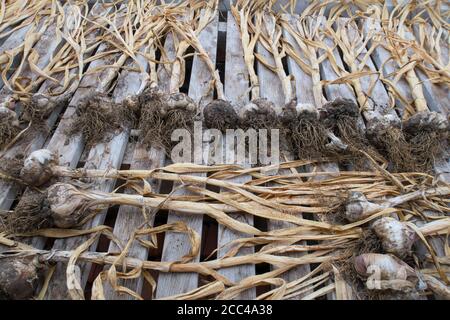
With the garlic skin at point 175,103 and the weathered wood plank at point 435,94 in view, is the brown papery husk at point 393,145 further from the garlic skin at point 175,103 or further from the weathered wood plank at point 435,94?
the garlic skin at point 175,103

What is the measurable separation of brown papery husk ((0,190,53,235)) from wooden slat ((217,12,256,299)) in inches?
27.0

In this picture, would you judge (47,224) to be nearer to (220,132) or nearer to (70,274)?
(70,274)

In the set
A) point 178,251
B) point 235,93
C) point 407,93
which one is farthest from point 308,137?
point 407,93

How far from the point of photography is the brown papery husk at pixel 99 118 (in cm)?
170

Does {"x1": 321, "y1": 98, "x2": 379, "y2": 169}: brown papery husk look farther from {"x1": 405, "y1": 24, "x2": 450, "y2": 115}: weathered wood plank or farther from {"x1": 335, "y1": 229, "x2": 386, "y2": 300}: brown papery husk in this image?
{"x1": 405, "y1": 24, "x2": 450, "y2": 115}: weathered wood plank

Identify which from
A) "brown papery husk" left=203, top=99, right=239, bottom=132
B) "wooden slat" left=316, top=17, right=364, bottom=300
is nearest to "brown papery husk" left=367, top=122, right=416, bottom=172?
"wooden slat" left=316, top=17, right=364, bottom=300

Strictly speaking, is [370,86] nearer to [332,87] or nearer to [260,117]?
[332,87]

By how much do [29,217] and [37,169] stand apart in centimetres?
22


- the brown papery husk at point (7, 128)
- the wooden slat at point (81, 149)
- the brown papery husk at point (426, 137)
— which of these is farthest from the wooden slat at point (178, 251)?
the brown papery husk at point (426, 137)

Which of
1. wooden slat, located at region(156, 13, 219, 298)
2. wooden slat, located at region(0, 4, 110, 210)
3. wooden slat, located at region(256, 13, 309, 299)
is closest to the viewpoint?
wooden slat, located at region(156, 13, 219, 298)

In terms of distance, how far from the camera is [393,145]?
1623 mm

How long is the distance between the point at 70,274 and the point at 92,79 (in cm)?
136

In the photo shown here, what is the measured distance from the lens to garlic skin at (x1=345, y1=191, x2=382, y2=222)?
4.40ft
